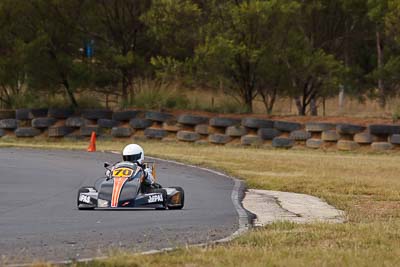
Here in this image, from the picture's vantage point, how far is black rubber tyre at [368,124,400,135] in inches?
1087

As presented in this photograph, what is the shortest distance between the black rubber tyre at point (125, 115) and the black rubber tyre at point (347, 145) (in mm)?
7731

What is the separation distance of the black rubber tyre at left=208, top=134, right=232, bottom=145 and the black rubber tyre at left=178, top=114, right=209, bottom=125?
0.75m

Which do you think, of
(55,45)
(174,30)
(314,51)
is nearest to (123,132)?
(174,30)

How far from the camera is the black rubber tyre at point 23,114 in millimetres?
32812

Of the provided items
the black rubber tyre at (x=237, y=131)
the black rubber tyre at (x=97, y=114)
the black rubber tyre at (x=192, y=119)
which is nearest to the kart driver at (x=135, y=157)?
the black rubber tyre at (x=237, y=131)

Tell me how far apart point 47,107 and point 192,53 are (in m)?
5.85

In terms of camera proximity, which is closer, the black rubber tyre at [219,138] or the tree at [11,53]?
the black rubber tyre at [219,138]

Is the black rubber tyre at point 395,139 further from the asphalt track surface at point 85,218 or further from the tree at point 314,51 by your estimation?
the asphalt track surface at point 85,218

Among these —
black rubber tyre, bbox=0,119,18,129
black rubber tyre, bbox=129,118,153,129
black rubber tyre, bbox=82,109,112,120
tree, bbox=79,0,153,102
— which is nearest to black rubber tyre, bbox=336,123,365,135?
black rubber tyre, bbox=129,118,153,129

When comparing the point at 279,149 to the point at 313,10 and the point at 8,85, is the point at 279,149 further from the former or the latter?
the point at 8,85

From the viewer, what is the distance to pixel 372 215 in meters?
14.1

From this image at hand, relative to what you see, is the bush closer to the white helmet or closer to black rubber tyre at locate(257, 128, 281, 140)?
black rubber tyre at locate(257, 128, 281, 140)

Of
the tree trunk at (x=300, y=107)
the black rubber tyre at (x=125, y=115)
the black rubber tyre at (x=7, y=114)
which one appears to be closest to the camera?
the black rubber tyre at (x=125, y=115)

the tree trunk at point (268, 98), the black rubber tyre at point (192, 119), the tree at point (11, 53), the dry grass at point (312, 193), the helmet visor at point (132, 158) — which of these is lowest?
the dry grass at point (312, 193)
